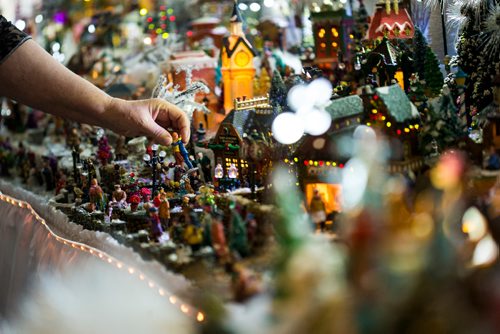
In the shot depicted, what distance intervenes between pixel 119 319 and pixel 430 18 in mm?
1965

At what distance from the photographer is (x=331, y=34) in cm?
532

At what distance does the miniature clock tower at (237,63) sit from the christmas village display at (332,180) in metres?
0.01

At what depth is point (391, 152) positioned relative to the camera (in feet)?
8.06

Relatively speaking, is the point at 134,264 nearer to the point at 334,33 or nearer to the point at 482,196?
the point at 482,196

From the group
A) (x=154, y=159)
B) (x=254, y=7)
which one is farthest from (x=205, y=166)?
(x=254, y=7)

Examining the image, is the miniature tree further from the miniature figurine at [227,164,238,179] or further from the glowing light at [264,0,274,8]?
the glowing light at [264,0,274,8]

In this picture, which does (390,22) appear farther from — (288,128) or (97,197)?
(97,197)

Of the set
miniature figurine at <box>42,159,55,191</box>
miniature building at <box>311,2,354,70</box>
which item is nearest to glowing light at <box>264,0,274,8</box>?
miniature building at <box>311,2,354,70</box>

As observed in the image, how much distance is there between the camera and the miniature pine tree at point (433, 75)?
3170mm

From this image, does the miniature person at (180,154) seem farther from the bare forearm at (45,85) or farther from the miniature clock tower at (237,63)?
the miniature clock tower at (237,63)

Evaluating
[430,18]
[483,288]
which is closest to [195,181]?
[430,18]

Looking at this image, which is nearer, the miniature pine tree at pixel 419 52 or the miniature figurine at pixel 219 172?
the miniature pine tree at pixel 419 52

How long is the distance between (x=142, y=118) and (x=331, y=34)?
8.44 feet

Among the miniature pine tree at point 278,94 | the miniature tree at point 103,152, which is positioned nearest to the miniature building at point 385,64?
the miniature pine tree at point 278,94
